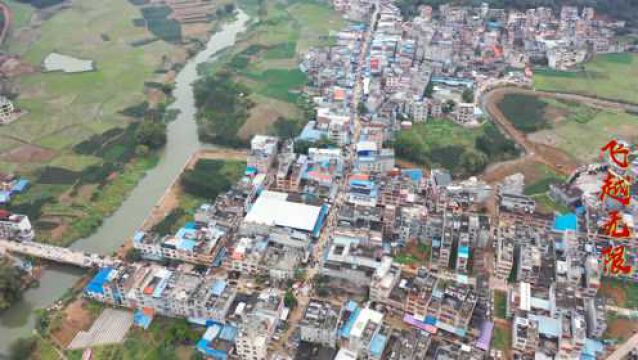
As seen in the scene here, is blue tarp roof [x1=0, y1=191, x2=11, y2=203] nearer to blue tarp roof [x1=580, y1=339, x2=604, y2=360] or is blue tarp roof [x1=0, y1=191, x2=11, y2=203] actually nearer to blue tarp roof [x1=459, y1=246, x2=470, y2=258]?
blue tarp roof [x1=459, y1=246, x2=470, y2=258]

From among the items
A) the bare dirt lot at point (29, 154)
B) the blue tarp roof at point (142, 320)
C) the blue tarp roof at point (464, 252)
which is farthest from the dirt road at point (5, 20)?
the blue tarp roof at point (464, 252)

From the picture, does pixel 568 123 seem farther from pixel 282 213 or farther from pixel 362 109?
pixel 282 213

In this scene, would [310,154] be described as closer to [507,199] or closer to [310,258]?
[310,258]

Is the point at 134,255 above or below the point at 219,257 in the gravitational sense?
below

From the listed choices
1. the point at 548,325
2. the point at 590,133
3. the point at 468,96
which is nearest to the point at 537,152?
the point at 590,133

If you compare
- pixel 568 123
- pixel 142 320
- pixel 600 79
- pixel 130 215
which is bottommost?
pixel 130 215

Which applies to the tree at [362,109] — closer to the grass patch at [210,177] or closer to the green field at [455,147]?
the green field at [455,147]
